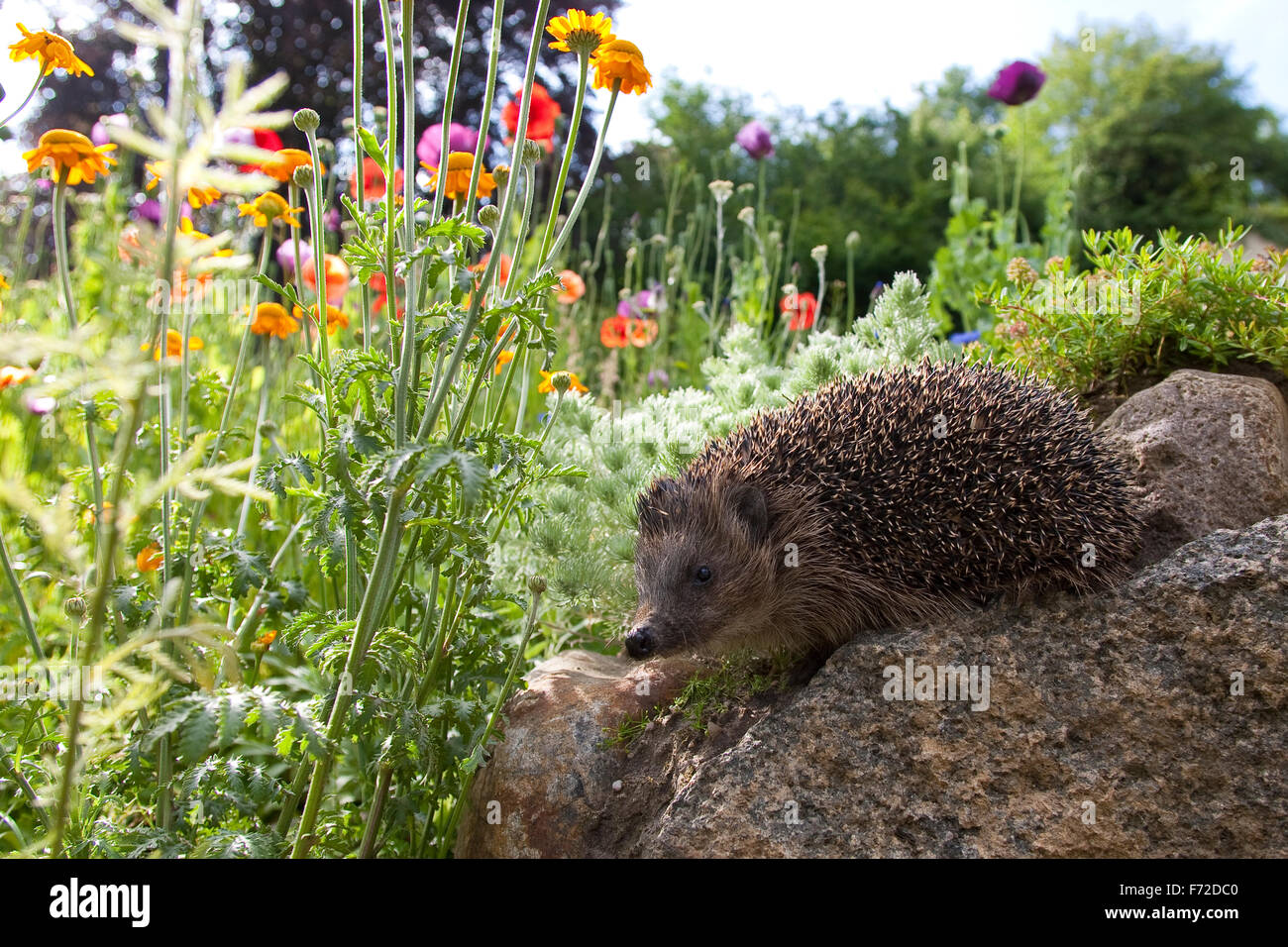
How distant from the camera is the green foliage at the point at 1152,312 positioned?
4324 millimetres

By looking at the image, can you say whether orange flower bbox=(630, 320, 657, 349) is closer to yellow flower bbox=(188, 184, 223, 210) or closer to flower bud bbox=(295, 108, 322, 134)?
yellow flower bbox=(188, 184, 223, 210)

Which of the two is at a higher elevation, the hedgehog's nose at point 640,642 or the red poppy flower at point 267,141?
the red poppy flower at point 267,141

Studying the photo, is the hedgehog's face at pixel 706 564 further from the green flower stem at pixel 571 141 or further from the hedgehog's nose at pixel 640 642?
the green flower stem at pixel 571 141

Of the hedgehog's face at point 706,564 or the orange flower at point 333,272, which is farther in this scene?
the orange flower at point 333,272

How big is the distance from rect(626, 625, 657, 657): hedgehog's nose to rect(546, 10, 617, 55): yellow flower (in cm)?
191

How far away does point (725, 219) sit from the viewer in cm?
1333

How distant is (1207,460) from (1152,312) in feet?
2.81

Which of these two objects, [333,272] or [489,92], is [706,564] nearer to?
[489,92]

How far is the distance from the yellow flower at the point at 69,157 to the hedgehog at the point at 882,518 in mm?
2234

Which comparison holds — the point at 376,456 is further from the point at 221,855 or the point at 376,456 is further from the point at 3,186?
the point at 3,186

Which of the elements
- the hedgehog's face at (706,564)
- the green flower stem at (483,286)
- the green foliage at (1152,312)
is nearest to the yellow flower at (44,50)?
the green flower stem at (483,286)

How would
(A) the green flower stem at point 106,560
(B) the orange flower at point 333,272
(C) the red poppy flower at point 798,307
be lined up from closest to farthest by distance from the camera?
(A) the green flower stem at point 106,560 → (B) the orange flower at point 333,272 → (C) the red poppy flower at point 798,307

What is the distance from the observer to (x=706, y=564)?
3631mm

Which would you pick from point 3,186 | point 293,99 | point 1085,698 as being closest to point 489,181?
point 1085,698
